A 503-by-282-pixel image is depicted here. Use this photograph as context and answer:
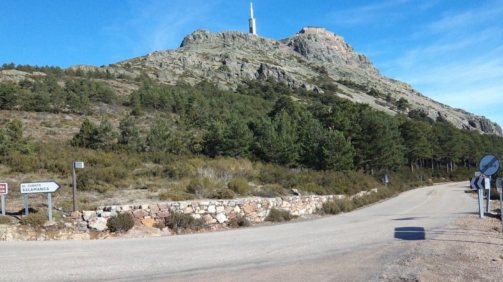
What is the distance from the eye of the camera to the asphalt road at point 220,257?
6582mm

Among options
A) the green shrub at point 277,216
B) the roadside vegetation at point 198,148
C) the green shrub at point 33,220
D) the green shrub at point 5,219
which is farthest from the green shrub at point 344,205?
the green shrub at point 5,219

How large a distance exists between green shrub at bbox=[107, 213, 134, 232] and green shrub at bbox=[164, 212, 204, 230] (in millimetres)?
1349

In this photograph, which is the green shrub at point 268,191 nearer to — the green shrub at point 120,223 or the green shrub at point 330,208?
the green shrub at point 330,208

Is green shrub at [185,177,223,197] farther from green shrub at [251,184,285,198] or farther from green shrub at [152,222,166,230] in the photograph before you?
green shrub at [152,222,166,230]

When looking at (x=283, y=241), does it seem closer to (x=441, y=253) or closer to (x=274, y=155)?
(x=441, y=253)

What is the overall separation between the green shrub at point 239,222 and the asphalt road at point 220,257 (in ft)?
7.17

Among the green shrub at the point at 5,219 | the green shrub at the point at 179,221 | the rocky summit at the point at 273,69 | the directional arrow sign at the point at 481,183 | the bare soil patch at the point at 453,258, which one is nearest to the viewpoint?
the bare soil patch at the point at 453,258

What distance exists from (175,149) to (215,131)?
3.81m

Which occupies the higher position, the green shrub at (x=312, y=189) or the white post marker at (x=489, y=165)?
the white post marker at (x=489, y=165)

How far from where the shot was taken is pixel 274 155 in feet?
97.5

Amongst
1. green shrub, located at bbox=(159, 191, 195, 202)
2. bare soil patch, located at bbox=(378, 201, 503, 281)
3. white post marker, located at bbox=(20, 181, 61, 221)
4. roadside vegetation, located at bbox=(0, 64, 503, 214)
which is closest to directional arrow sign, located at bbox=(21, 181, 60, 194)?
white post marker, located at bbox=(20, 181, 61, 221)

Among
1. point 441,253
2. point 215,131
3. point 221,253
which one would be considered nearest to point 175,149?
point 215,131

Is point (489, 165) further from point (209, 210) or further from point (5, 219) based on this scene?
point (5, 219)

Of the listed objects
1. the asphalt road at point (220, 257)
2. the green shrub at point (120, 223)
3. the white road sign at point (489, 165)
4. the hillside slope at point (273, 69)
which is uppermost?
the hillside slope at point (273, 69)
